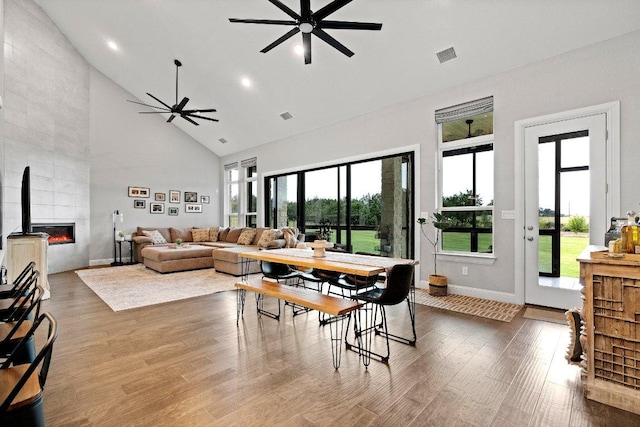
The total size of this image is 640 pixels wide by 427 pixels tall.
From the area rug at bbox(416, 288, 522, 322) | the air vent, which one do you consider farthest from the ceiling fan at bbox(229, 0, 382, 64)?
the area rug at bbox(416, 288, 522, 322)

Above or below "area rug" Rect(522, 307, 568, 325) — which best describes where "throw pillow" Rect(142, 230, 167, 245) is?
above

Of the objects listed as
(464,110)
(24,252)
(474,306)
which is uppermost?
(464,110)

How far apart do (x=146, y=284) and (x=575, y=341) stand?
5707 mm

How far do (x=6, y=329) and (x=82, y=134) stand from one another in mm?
6990

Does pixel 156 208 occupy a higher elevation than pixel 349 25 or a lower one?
lower

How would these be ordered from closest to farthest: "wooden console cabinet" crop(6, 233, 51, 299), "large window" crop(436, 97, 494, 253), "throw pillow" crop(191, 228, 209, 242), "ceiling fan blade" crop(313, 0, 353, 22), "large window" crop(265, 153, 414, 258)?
1. "ceiling fan blade" crop(313, 0, 353, 22)
2. "wooden console cabinet" crop(6, 233, 51, 299)
3. "large window" crop(436, 97, 494, 253)
4. "large window" crop(265, 153, 414, 258)
5. "throw pillow" crop(191, 228, 209, 242)

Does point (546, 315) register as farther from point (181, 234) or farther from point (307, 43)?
point (181, 234)

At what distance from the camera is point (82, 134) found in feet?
23.2

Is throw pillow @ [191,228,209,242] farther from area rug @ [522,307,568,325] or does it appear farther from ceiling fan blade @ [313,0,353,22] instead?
area rug @ [522,307,568,325]

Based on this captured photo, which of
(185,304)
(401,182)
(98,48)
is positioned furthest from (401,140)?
(98,48)

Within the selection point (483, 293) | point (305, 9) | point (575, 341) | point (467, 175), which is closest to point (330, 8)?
point (305, 9)

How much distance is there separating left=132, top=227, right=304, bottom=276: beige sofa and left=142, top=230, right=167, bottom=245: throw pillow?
86mm

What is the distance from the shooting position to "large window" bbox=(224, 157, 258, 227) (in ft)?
29.8

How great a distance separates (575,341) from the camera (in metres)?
2.35
